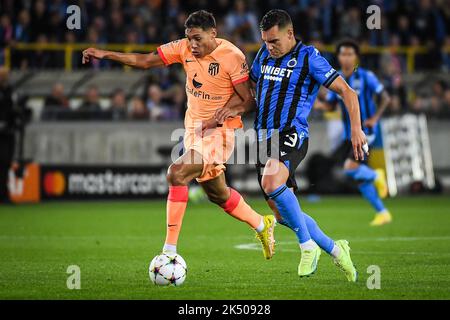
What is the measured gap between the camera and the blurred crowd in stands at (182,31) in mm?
21953

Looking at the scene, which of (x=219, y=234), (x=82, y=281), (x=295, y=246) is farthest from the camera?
(x=219, y=234)

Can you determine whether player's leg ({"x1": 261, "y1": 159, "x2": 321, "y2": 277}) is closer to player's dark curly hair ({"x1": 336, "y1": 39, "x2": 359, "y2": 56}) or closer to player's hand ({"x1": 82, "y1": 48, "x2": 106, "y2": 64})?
player's hand ({"x1": 82, "y1": 48, "x2": 106, "y2": 64})

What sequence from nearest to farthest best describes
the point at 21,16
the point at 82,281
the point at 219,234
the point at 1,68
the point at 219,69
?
the point at 82,281, the point at 219,69, the point at 219,234, the point at 1,68, the point at 21,16

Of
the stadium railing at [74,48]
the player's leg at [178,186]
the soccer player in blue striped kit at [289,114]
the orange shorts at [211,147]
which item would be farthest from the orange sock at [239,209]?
the stadium railing at [74,48]

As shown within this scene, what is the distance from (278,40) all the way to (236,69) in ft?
2.32

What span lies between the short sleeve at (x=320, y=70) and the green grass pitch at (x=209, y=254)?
1.71 m

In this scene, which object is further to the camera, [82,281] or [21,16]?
[21,16]

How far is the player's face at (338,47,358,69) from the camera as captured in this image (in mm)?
13711

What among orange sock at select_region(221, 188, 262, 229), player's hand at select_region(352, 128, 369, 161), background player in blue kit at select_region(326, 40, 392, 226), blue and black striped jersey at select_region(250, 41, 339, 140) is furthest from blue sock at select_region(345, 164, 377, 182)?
player's hand at select_region(352, 128, 369, 161)

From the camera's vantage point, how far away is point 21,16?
22.3m

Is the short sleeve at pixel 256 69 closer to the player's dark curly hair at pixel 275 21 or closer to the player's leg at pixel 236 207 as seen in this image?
the player's dark curly hair at pixel 275 21
